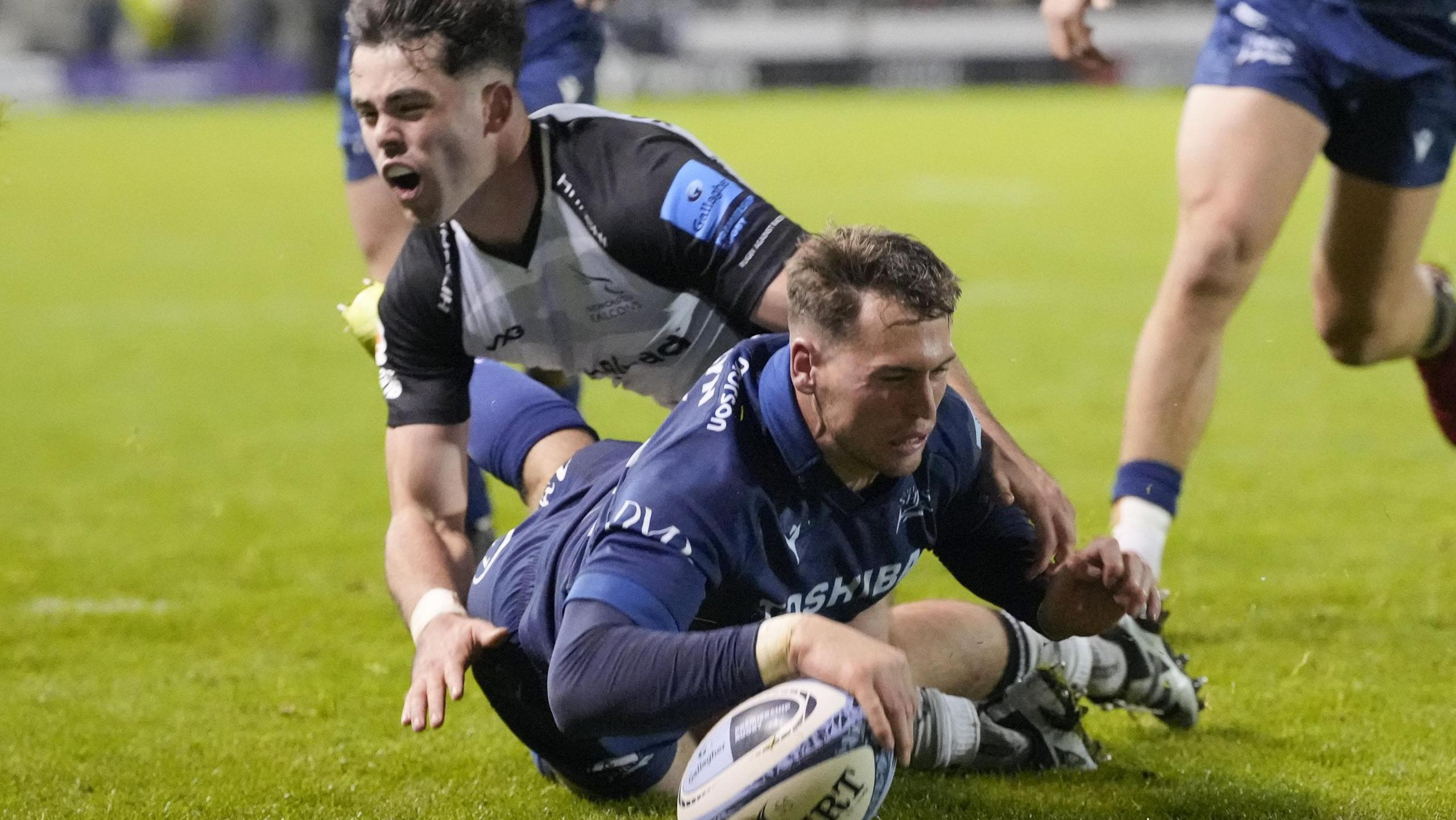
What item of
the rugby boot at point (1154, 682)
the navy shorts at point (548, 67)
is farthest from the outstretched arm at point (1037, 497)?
the navy shorts at point (548, 67)

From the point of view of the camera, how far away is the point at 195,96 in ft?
107

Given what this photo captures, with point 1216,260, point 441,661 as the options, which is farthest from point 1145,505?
point 441,661

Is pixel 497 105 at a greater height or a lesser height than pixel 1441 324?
greater

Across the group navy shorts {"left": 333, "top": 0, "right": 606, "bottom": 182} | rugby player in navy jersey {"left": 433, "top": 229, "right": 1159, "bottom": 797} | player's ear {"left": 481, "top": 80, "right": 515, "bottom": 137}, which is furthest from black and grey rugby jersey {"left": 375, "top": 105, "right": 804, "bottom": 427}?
navy shorts {"left": 333, "top": 0, "right": 606, "bottom": 182}

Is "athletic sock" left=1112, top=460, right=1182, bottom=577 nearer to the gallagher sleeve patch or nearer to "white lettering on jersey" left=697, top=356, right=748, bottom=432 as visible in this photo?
the gallagher sleeve patch

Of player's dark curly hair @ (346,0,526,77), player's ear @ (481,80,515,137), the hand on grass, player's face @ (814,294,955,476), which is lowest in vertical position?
the hand on grass

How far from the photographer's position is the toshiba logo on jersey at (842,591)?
322 cm

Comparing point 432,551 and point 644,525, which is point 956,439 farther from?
point 432,551

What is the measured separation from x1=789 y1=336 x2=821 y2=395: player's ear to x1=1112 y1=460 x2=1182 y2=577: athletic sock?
5.15 feet

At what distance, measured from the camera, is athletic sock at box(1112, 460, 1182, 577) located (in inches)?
174

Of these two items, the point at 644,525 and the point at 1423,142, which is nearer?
the point at 644,525

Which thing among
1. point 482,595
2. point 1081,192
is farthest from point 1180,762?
point 1081,192

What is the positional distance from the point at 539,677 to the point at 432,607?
28cm

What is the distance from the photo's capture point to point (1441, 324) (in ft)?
18.3
